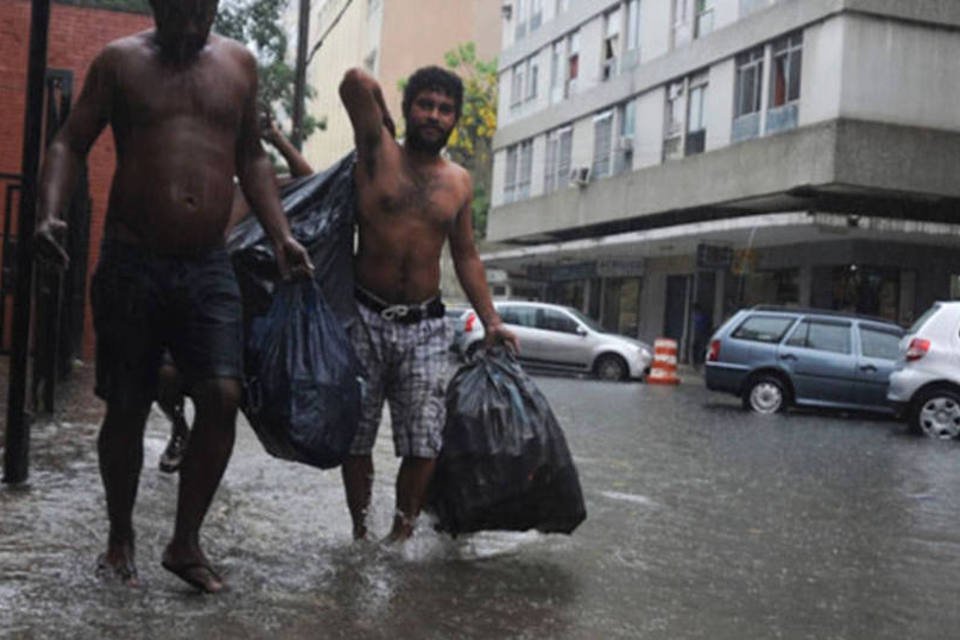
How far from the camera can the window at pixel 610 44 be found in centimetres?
3781

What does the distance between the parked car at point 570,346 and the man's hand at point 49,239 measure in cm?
2290

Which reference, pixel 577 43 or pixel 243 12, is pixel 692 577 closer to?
pixel 243 12

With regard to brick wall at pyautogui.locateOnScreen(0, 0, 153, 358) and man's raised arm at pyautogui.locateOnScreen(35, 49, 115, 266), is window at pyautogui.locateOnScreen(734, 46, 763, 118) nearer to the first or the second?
brick wall at pyautogui.locateOnScreen(0, 0, 153, 358)

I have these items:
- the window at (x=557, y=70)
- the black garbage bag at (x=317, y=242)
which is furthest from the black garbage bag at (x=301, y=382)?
the window at (x=557, y=70)

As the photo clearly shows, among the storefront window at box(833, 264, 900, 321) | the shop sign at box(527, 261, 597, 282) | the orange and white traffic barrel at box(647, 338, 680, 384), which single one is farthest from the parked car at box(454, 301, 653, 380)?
the shop sign at box(527, 261, 597, 282)

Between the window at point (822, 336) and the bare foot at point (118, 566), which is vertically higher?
the window at point (822, 336)

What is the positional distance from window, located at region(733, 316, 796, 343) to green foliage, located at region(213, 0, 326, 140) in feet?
52.4

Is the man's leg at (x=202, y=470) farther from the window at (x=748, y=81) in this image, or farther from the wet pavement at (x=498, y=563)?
the window at (x=748, y=81)

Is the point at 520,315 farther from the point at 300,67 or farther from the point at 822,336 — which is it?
the point at 822,336

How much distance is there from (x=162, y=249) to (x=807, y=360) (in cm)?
1546

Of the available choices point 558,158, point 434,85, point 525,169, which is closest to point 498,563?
point 434,85

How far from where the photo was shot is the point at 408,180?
5.17 meters

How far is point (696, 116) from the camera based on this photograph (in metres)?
32.3

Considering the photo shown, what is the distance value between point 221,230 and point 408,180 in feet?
3.65
